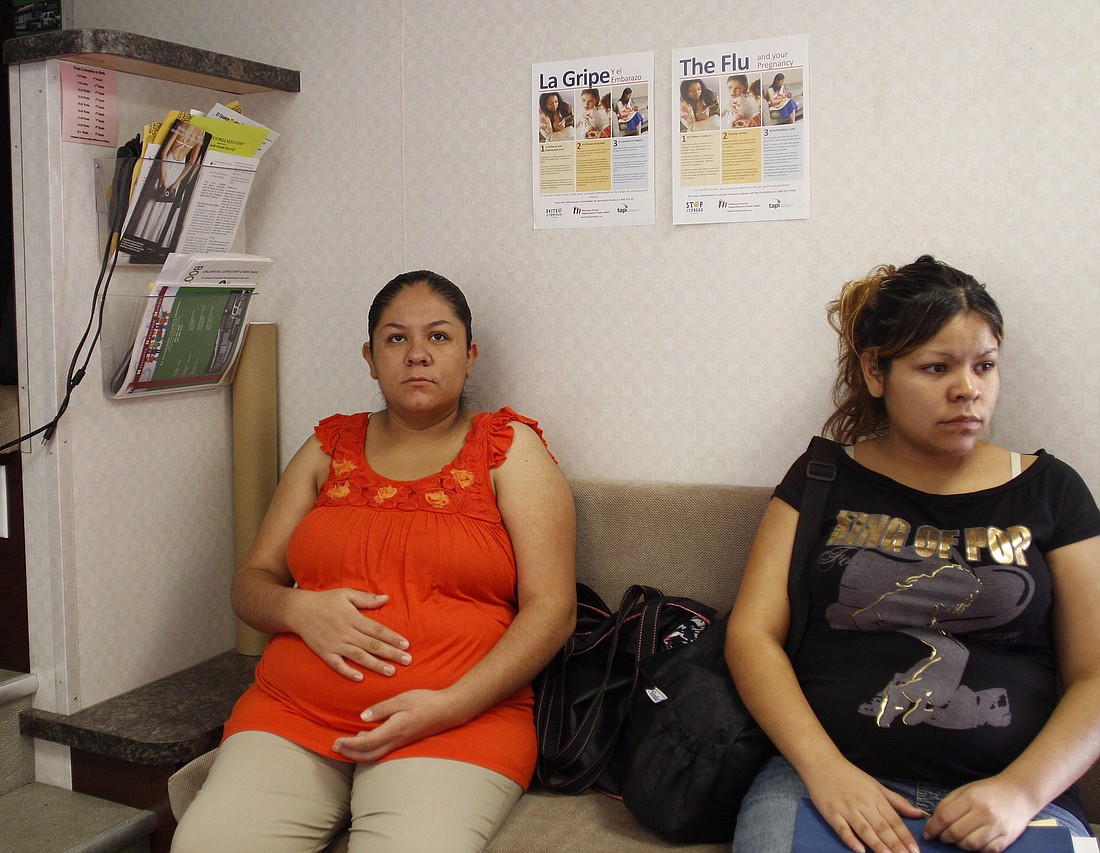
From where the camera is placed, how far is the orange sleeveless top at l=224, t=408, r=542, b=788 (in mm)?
1771

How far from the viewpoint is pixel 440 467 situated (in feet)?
6.63

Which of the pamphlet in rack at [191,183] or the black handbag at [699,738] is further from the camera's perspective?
the pamphlet in rack at [191,183]

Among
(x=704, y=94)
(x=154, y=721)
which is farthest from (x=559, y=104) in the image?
(x=154, y=721)

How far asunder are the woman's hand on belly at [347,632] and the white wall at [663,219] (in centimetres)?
63

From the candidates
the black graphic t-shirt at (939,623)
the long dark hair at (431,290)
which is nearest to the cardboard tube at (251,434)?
the long dark hair at (431,290)

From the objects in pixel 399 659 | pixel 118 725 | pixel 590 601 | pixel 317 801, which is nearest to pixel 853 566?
pixel 590 601

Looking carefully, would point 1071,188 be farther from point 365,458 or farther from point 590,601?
point 365,458

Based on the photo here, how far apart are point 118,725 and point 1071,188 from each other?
2.16m

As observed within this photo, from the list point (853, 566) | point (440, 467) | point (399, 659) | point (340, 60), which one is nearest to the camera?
point (853, 566)

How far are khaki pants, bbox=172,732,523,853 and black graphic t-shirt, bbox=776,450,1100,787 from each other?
58cm

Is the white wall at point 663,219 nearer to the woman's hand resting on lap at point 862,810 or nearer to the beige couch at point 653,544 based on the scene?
the beige couch at point 653,544

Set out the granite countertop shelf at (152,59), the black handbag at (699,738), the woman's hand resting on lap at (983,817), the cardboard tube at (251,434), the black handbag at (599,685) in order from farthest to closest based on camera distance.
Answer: the cardboard tube at (251,434), the granite countertop shelf at (152,59), the black handbag at (599,685), the black handbag at (699,738), the woman's hand resting on lap at (983,817)

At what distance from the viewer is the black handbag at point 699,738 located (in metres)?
1.60

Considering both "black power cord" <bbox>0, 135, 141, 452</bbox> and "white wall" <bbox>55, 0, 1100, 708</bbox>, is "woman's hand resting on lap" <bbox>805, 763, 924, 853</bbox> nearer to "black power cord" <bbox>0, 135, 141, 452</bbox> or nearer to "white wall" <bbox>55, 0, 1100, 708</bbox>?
"white wall" <bbox>55, 0, 1100, 708</bbox>
